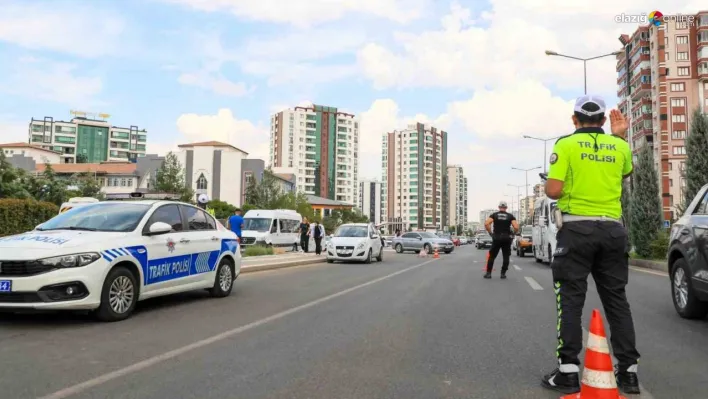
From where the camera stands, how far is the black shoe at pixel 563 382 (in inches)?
153

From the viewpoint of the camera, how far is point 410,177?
585 feet

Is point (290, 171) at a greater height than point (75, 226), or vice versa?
point (290, 171)

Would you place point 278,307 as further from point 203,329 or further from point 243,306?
point 203,329

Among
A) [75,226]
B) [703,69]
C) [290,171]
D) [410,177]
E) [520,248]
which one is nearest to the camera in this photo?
[75,226]

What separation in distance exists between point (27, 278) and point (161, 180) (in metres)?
44.4

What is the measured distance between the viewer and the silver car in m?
36.5

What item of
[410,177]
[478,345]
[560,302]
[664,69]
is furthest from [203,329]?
[410,177]

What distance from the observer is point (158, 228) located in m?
7.55

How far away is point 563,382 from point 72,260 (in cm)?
531

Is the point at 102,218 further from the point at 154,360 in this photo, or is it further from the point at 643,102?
the point at 643,102

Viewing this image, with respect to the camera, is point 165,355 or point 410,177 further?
point 410,177

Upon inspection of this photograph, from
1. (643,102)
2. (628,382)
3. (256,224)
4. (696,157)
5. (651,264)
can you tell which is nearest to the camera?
(628,382)

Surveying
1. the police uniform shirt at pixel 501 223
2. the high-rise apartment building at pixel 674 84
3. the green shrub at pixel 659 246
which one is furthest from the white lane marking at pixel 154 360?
the high-rise apartment building at pixel 674 84

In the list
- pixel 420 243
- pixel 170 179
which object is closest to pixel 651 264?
pixel 420 243
